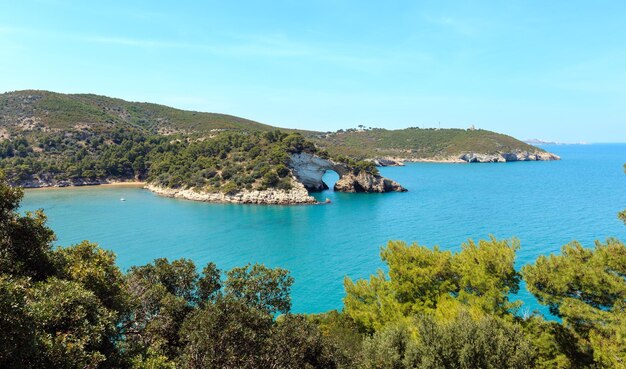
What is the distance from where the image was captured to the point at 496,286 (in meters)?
17.4

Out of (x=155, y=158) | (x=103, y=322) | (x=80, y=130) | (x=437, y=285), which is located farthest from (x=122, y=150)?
(x=103, y=322)

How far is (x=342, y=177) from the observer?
100m

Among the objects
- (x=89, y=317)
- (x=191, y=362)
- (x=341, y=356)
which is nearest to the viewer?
(x=89, y=317)

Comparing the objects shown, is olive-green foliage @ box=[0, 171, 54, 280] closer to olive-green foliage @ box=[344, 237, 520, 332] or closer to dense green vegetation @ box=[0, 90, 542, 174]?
olive-green foliage @ box=[344, 237, 520, 332]

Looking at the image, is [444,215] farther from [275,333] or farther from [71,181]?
[71,181]

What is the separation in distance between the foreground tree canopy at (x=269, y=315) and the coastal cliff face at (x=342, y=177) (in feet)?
239

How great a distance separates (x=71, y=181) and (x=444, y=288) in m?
114

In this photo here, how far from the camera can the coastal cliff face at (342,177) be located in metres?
94.0

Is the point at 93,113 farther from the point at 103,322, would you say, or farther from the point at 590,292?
the point at 590,292

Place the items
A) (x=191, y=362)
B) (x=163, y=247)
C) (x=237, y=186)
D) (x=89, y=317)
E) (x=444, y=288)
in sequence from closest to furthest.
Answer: (x=89, y=317) → (x=191, y=362) → (x=444, y=288) → (x=163, y=247) → (x=237, y=186)

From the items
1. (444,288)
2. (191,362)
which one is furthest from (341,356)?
(444,288)

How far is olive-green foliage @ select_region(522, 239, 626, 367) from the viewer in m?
13.3

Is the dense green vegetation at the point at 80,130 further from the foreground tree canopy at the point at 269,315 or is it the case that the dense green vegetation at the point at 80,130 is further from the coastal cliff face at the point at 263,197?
the foreground tree canopy at the point at 269,315

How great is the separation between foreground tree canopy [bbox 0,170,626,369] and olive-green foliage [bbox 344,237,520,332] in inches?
2.7
